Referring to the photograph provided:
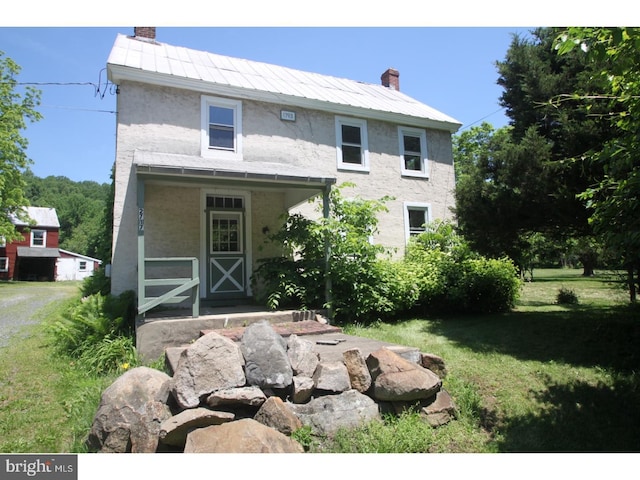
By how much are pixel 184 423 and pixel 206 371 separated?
1.89 ft

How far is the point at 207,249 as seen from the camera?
31.4ft

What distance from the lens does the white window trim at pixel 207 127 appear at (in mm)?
9728

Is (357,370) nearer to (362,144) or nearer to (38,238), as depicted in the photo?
(362,144)

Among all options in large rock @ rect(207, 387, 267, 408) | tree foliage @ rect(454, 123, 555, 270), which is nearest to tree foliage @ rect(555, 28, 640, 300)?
tree foliage @ rect(454, 123, 555, 270)

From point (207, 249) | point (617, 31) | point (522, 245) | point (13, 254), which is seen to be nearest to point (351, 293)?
point (207, 249)

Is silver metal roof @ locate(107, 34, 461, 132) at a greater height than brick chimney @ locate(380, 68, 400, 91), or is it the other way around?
brick chimney @ locate(380, 68, 400, 91)

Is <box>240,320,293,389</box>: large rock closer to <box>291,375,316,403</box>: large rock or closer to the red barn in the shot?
<box>291,375,316,403</box>: large rock

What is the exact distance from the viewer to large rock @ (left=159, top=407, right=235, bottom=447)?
3.81 meters

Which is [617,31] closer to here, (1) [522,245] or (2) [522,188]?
(2) [522,188]

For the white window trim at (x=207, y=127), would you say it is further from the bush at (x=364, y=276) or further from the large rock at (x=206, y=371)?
the large rock at (x=206, y=371)

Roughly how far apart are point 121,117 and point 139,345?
17.9 ft

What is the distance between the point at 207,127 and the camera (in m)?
9.82

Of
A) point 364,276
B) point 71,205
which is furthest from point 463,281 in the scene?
point 71,205

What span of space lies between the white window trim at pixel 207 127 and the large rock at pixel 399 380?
685 centimetres
